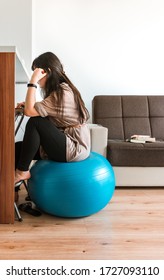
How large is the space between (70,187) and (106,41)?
7.15ft

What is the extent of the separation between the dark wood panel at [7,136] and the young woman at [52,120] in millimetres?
75

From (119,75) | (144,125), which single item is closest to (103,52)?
(119,75)

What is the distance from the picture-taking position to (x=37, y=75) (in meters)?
1.48

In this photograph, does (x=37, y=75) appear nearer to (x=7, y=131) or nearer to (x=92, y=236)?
(x=7, y=131)

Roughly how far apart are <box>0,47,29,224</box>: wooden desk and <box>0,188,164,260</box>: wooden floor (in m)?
0.13

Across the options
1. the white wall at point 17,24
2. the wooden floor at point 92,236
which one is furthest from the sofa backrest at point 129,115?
the wooden floor at point 92,236

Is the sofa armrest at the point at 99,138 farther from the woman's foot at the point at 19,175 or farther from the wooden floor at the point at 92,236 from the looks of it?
the woman's foot at the point at 19,175

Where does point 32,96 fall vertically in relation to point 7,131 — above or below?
above

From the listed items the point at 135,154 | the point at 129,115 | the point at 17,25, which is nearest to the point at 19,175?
the point at 135,154

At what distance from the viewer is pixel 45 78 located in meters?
1.52
